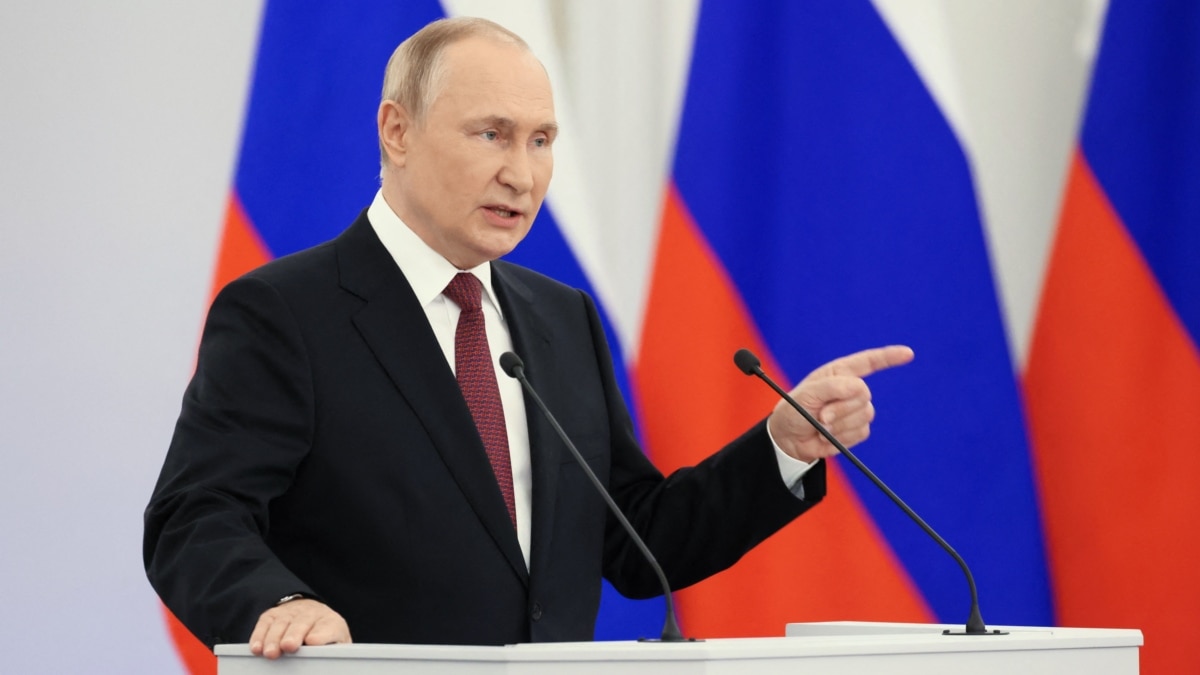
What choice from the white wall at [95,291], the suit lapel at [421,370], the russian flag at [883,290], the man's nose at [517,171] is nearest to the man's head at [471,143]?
the man's nose at [517,171]

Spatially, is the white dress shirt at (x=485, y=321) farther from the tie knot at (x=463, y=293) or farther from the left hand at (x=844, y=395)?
the left hand at (x=844, y=395)

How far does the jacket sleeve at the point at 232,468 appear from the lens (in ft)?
4.78

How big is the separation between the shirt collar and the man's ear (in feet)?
0.26

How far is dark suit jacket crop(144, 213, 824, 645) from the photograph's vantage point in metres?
1.62

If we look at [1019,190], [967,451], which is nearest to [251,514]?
[967,451]

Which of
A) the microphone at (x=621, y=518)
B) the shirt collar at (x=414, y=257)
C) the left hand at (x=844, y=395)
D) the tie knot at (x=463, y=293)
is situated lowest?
the microphone at (x=621, y=518)

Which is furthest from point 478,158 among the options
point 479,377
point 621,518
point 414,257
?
point 621,518

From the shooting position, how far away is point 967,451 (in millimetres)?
3189

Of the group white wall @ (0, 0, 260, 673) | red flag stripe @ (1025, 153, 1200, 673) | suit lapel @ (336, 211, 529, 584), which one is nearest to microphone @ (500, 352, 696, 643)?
suit lapel @ (336, 211, 529, 584)

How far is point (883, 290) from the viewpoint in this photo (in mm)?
3199

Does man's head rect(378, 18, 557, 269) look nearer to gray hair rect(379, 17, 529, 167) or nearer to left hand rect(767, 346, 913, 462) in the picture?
gray hair rect(379, 17, 529, 167)

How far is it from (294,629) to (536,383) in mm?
634

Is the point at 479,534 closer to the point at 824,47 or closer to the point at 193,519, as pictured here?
the point at 193,519

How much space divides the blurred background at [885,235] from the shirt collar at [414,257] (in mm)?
1024
